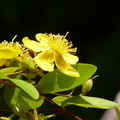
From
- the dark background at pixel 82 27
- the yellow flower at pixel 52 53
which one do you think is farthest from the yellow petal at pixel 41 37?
the dark background at pixel 82 27

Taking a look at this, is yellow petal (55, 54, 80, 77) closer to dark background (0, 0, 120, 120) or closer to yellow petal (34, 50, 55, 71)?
yellow petal (34, 50, 55, 71)

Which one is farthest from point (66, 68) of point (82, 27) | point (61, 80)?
Answer: point (82, 27)

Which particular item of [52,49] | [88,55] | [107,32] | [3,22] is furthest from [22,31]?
[52,49]

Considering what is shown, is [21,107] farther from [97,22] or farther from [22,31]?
[97,22]

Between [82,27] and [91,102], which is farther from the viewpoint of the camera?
[82,27]

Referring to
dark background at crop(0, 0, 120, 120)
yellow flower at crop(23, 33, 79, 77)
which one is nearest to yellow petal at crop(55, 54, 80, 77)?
yellow flower at crop(23, 33, 79, 77)

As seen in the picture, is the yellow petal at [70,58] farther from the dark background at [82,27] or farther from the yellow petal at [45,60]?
the dark background at [82,27]

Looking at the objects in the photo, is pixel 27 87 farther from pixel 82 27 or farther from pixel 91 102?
pixel 82 27
